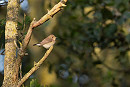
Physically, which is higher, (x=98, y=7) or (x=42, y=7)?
(x=42, y=7)

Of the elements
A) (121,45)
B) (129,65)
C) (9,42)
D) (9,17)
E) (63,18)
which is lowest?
(129,65)

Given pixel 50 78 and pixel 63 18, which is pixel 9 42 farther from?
pixel 63 18

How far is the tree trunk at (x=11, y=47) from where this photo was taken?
1.69 metres

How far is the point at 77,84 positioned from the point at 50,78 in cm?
90

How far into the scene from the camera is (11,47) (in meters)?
1.78

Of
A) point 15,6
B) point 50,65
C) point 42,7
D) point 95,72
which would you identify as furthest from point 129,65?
point 15,6

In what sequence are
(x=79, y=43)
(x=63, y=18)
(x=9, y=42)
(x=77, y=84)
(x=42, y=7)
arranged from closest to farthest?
(x=9, y=42), (x=79, y=43), (x=77, y=84), (x=42, y=7), (x=63, y=18)

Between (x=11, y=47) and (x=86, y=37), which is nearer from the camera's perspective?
(x=11, y=47)

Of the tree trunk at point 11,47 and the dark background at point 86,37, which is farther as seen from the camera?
the dark background at point 86,37

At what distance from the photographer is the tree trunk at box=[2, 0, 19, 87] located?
169 cm

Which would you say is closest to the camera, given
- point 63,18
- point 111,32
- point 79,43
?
point 111,32

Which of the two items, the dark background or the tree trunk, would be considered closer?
the tree trunk

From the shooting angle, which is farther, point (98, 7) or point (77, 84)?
point (77, 84)

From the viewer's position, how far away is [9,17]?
6.09 ft
